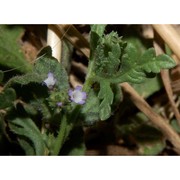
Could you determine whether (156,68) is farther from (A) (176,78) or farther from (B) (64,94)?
(A) (176,78)

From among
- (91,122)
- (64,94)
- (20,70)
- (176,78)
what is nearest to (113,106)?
(91,122)

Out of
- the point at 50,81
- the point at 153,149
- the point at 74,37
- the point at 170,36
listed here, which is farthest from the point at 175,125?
the point at 50,81

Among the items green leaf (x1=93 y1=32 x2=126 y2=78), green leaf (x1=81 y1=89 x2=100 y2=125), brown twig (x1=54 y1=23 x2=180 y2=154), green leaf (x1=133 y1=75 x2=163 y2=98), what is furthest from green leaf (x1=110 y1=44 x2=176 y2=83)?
green leaf (x1=133 y1=75 x2=163 y2=98)

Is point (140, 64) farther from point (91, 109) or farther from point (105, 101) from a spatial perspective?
point (91, 109)

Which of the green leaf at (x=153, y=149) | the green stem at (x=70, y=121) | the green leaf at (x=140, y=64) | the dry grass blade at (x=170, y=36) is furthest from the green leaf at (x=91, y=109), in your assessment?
the green leaf at (x=153, y=149)

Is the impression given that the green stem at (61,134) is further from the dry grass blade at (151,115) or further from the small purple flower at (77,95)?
the dry grass blade at (151,115)

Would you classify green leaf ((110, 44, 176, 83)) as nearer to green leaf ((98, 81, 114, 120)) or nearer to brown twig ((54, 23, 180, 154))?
green leaf ((98, 81, 114, 120))
